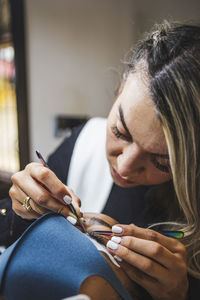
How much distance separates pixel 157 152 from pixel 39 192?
0.23 metres

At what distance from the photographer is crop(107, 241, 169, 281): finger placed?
1.32 feet

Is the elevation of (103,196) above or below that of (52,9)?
below

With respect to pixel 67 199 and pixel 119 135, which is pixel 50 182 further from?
pixel 119 135

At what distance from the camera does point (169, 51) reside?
0.50m

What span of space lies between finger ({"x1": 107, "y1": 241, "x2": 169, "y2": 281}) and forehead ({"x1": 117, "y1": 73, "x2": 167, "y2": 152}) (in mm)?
193

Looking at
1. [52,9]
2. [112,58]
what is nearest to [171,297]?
[52,9]

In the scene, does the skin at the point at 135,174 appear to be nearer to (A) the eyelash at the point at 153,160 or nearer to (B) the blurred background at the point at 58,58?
(A) the eyelash at the point at 153,160

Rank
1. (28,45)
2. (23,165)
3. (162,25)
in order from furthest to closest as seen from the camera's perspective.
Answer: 1. (28,45)
2. (162,25)
3. (23,165)

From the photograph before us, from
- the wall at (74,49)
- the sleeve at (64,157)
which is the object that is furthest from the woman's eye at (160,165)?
the wall at (74,49)

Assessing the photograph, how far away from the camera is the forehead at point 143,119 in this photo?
1.57ft

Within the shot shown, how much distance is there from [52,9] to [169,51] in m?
1.54

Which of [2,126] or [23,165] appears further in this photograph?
[2,126]

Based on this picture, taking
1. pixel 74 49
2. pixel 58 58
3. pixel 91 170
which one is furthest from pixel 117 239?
pixel 74 49

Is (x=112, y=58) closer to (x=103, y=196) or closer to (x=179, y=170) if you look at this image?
(x=103, y=196)
